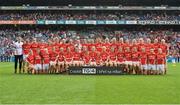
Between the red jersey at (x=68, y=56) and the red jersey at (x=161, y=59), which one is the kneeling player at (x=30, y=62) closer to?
the red jersey at (x=68, y=56)

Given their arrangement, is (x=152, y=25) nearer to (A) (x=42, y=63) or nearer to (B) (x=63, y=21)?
(B) (x=63, y=21)

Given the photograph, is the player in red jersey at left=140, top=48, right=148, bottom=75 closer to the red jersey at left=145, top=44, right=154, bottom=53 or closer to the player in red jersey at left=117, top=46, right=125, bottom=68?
the red jersey at left=145, top=44, right=154, bottom=53

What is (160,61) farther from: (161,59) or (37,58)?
(37,58)

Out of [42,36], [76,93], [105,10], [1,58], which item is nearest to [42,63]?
[76,93]

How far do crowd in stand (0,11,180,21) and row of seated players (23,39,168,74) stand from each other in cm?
4182

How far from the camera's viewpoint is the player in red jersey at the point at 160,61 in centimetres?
2639

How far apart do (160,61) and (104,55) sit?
9.39 ft

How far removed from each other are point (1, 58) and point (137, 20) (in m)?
19.6

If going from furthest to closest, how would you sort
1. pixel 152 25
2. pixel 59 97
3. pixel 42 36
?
pixel 152 25, pixel 42 36, pixel 59 97

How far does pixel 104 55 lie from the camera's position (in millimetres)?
26281

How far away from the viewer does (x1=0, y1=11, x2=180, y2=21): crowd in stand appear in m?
68.9

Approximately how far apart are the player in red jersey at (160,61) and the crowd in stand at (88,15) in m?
42.2

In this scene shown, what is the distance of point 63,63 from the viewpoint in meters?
26.8

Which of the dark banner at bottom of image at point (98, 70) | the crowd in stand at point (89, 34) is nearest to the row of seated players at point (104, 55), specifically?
the dark banner at bottom of image at point (98, 70)
